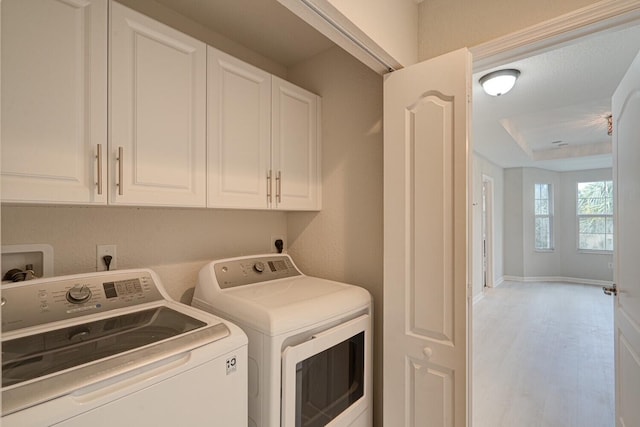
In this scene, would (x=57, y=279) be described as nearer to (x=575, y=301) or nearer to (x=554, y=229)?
(x=575, y=301)

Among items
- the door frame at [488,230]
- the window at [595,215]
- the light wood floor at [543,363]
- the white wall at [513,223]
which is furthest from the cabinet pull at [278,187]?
the window at [595,215]

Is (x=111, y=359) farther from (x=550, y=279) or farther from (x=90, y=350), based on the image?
(x=550, y=279)

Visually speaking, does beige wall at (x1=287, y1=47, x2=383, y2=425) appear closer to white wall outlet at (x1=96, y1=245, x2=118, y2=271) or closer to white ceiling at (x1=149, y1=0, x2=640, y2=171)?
white ceiling at (x1=149, y1=0, x2=640, y2=171)

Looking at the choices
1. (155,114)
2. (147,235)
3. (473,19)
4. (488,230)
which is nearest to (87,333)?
(147,235)

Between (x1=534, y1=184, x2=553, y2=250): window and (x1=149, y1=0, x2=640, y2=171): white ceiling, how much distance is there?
189cm

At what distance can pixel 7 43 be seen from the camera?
913 millimetres

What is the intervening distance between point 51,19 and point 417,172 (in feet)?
4.79

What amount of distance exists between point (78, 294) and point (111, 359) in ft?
1.51

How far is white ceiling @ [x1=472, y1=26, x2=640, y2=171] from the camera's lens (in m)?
2.01

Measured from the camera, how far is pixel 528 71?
231 cm

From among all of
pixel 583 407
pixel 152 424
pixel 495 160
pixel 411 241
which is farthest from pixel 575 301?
pixel 152 424

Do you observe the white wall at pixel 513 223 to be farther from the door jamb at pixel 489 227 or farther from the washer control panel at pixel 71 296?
the washer control panel at pixel 71 296

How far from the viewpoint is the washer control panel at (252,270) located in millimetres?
1549

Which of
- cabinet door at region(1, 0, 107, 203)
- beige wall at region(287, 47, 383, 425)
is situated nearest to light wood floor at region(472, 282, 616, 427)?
beige wall at region(287, 47, 383, 425)
